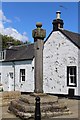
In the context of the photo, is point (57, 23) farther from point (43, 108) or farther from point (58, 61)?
point (43, 108)

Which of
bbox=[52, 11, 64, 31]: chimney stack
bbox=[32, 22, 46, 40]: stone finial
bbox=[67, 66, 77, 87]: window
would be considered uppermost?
bbox=[52, 11, 64, 31]: chimney stack

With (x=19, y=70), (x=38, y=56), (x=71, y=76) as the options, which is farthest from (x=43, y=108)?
(x=19, y=70)

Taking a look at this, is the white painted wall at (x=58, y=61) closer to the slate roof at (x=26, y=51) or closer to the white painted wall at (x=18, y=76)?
the slate roof at (x=26, y=51)

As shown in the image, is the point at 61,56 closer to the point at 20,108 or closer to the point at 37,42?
the point at 37,42

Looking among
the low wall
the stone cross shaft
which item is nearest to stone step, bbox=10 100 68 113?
the stone cross shaft

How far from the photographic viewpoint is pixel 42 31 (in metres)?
11.0

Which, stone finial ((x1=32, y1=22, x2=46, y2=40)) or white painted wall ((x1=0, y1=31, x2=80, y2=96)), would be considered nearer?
stone finial ((x1=32, y1=22, x2=46, y2=40))

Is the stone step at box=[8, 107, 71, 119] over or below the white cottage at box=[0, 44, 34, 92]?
below

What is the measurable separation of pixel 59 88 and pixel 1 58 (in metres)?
10.2

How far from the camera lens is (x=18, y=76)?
24219 mm

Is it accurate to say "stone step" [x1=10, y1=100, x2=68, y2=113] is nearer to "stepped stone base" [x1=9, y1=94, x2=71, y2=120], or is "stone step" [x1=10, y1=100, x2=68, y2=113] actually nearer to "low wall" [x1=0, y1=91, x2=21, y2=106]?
"stepped stone base" [x1=9, y1=94, x2=71, y2=120]

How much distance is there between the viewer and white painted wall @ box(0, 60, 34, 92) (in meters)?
22.9

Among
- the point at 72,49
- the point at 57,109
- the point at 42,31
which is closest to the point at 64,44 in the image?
the point at 72,49

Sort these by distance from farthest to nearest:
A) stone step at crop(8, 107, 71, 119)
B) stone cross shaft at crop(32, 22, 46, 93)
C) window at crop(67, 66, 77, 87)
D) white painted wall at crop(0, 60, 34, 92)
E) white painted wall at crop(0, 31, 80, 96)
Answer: white painted wall at crop(0, 60, 34, 92)
white painted wall at crop(0, 31, 80, 96)
window at crop(67, 66, 77, 87)
stone cross shaft at crop(32, 22, 46, 93)
stone step at crop(8, 107, 71, 119)
